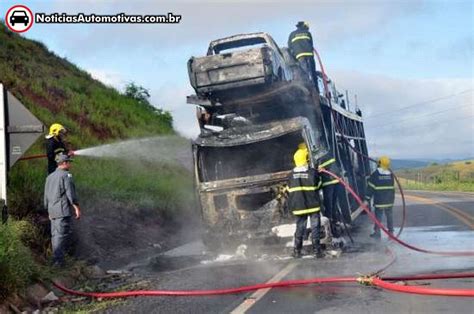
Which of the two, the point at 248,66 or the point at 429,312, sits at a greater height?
the point at 248,66

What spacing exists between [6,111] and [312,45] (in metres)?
5.75

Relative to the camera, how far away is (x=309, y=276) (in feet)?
25.3

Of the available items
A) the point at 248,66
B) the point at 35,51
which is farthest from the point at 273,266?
the point at 35,51

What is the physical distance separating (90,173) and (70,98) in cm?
789

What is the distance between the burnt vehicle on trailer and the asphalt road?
279 cm

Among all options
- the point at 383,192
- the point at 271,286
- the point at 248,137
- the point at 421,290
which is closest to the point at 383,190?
the point at 383,192

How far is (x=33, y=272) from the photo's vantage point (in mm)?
7195

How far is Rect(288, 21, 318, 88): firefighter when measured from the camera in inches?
443

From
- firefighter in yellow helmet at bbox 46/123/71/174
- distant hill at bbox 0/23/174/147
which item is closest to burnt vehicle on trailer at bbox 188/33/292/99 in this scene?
firefighter in yellow helmet at bbox 46/123/71/174

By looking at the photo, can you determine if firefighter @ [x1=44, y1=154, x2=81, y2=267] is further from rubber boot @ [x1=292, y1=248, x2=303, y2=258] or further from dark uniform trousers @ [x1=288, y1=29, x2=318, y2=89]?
dark uniform trousers @ [x1=288, y1=29, x2=318, y2=89]

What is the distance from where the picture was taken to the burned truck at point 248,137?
9.85 meters

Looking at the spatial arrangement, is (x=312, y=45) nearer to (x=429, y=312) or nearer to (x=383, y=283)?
(x=383, y=283)

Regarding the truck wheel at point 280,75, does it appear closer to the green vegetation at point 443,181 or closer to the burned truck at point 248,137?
the burned truck at point 248,137

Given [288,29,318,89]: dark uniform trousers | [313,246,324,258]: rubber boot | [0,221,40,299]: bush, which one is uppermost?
[288,29,318,89]: dark uniform trousers
